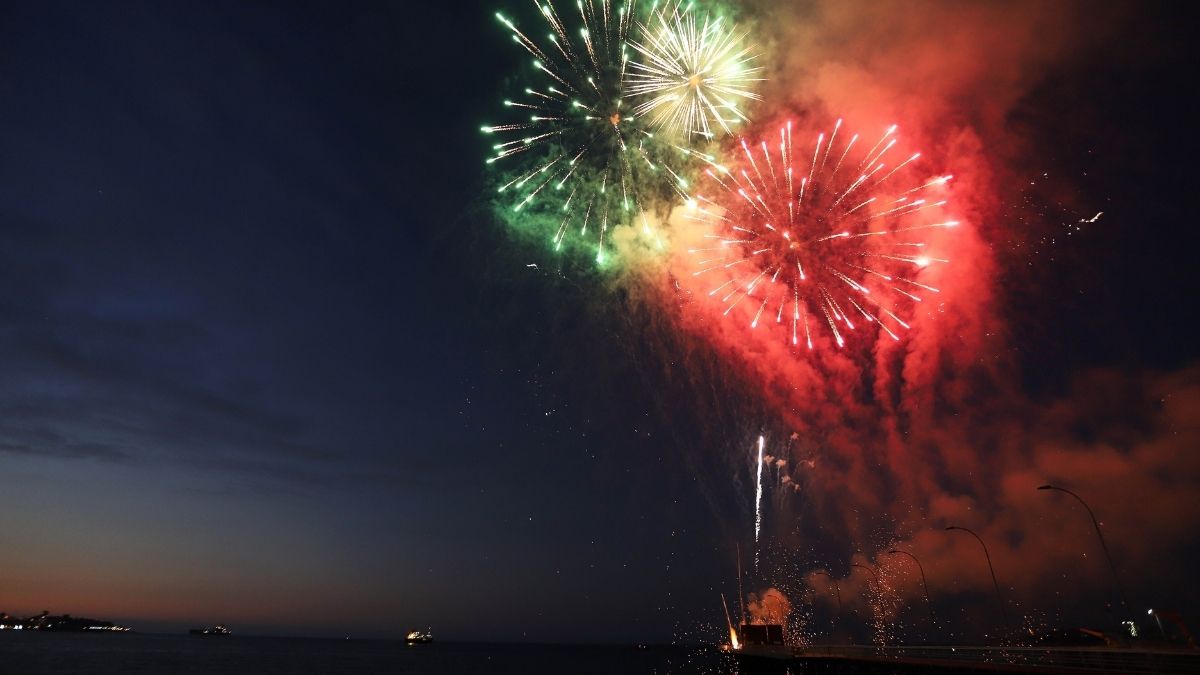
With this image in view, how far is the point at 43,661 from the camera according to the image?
373 feet

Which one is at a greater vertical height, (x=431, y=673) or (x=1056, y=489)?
(x=1056, y=489)

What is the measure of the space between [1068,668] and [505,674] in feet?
362

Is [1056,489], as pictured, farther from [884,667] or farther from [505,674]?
[505,674]

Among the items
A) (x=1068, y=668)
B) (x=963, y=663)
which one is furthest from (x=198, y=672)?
(x=1068, y=668)

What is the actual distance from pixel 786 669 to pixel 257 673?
81.2 m

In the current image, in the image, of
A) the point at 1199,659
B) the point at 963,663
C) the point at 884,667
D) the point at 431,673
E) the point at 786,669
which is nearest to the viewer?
the point at 1199,659

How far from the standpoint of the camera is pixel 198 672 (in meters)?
108

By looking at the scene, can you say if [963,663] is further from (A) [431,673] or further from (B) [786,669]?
(A) [431,673]

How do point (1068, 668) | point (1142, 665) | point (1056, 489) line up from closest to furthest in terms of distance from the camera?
point (1142, 665) → point (1068, 668) → point (1056, 489)

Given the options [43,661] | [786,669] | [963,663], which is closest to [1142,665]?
[963,663]

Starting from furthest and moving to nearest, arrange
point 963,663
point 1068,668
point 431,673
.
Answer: point 431,673, point 963,663, point 1068,668

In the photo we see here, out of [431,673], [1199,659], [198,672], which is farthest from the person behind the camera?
[431,673]

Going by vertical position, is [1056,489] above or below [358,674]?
above

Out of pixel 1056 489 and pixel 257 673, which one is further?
pixel 257 673
